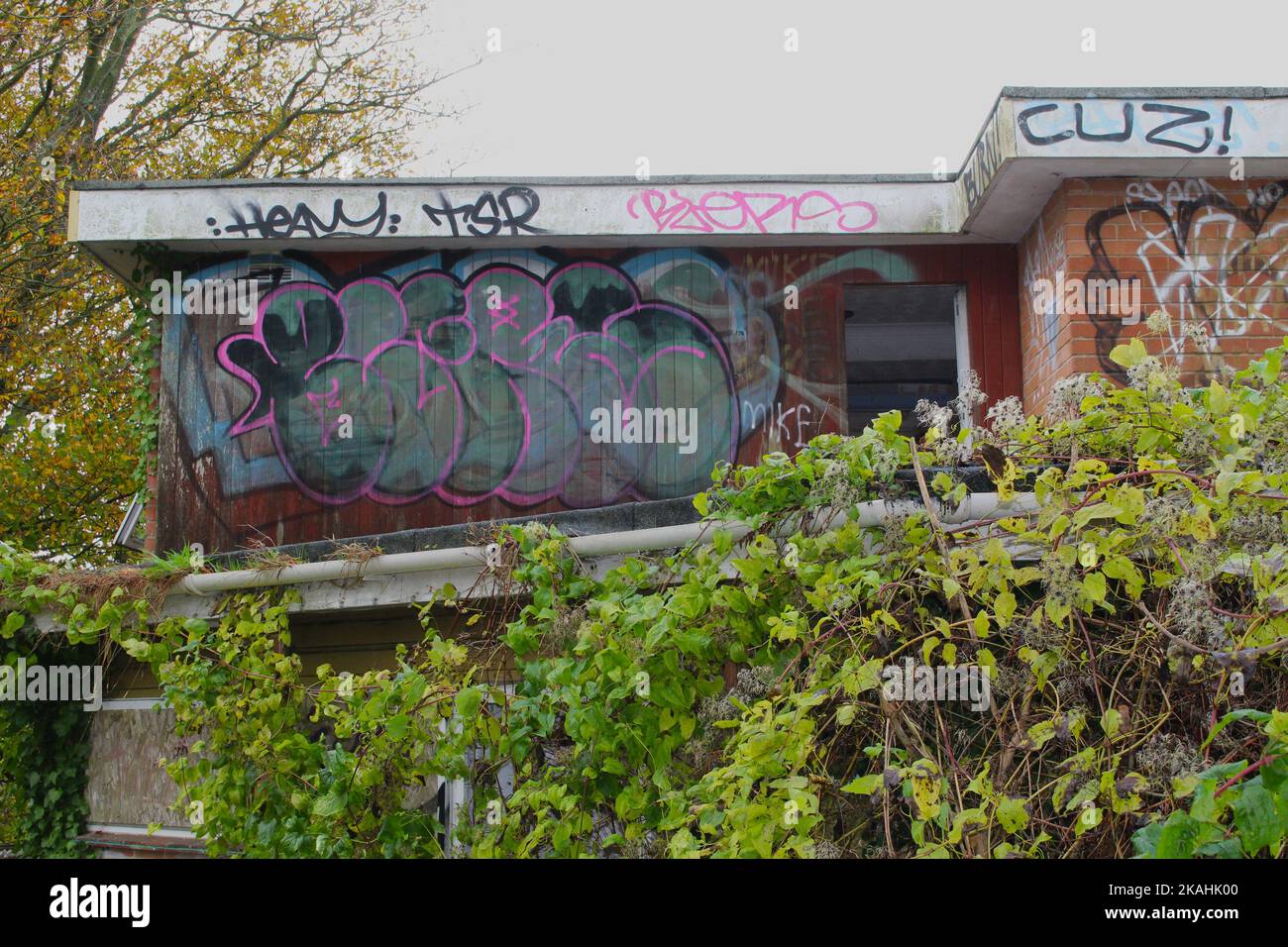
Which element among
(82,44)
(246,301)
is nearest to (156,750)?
(246,301)

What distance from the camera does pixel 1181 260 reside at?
7328 millimetres

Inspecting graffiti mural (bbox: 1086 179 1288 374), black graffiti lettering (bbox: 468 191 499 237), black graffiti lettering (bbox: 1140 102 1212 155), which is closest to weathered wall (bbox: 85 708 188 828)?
black graffiti lettering (bbox: 468 191 499 237)

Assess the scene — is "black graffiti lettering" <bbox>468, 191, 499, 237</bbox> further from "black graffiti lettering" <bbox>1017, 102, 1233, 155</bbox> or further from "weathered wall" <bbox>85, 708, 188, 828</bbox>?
"weathered wall" <bbox>85, 708, 188, 828</bbox>

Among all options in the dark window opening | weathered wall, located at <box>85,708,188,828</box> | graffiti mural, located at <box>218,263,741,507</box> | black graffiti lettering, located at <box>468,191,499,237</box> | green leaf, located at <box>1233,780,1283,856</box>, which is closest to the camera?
green leaf, located at <box>1233,780,1283,856</box>

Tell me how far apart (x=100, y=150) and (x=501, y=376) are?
30.3ft

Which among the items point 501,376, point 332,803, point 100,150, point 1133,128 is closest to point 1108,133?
point 1133,128

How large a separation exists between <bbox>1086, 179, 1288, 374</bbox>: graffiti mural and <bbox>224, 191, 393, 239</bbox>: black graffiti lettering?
188 inches

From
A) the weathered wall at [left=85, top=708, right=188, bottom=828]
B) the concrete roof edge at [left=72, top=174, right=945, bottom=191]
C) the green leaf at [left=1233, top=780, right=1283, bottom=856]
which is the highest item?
the concrete roof edge at [left=72, top=174, right=945, bottom=191]

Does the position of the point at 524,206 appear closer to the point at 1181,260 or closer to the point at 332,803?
the point at 1181,260

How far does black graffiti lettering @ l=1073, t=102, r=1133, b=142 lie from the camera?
6.87 metres

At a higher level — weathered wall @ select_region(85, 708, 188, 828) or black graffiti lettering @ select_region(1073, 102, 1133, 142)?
black graffiti lettering @ select_region(1073, 102, 1133, 142)

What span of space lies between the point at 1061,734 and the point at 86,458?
15648 mm

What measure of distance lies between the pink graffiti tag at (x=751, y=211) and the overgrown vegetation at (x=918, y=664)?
4.25 meters

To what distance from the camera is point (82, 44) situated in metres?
13.6
